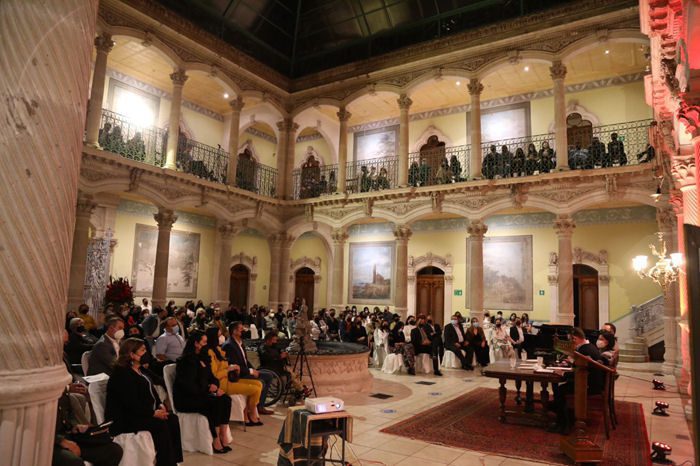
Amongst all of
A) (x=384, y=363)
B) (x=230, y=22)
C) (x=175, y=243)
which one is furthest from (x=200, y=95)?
(x=384, y=363)

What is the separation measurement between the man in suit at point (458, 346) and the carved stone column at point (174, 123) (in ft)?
30.0

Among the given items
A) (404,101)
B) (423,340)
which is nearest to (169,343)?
(423,340)

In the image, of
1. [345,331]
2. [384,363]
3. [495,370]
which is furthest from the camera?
[345,331]

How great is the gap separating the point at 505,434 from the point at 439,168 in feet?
34.8

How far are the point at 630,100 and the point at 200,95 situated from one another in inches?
600

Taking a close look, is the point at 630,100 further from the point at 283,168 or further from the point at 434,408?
the point at 434,408

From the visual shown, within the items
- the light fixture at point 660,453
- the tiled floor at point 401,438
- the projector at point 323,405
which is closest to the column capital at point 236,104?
the tiled floor at point 401,438

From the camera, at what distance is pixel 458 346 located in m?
11.6

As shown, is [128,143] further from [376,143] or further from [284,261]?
[376,143]

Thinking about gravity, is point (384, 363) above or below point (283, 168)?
below

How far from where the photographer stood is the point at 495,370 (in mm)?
6582

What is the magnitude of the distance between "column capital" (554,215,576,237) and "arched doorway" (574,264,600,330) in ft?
11.0

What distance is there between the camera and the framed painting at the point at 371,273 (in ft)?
62.1

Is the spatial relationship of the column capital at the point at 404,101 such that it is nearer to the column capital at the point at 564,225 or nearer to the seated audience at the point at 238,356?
the column capital at the point at 564,225
